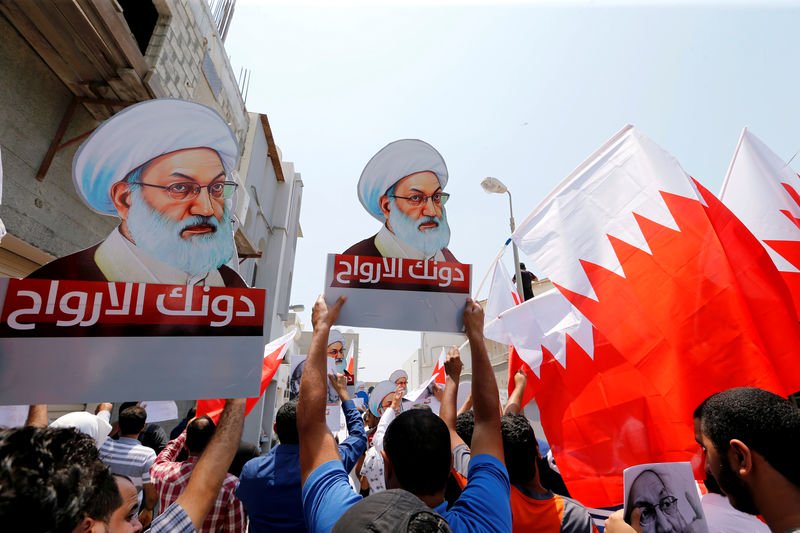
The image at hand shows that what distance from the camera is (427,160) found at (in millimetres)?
3027

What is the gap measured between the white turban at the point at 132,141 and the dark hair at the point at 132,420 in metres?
2.14

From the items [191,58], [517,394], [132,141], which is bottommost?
[517,394]

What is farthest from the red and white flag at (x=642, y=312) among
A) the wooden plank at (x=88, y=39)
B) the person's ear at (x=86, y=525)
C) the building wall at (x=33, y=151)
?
the building wall at (x=33, y=151)

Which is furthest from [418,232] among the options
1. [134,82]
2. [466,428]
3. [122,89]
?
[122,89]

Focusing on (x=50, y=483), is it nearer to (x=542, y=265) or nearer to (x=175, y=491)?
(x=175, y=491)

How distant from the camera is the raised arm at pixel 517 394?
3.10 meters

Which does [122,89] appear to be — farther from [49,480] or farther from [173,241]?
[49,480]

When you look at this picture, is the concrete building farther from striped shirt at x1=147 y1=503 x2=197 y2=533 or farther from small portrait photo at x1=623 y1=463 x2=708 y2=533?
small portrait photo at x1=623 y1=463 x2=708 y2=533

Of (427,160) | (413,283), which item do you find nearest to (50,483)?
(413,283)

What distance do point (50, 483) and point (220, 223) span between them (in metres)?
1.36

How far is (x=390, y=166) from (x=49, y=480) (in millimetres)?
2475

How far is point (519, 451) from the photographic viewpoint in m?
2.23

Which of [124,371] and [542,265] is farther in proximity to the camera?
[542,265]

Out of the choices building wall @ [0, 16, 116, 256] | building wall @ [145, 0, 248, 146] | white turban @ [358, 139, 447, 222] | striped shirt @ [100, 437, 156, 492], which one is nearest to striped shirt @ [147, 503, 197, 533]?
white turban @ [358, 139, 447, 222]
